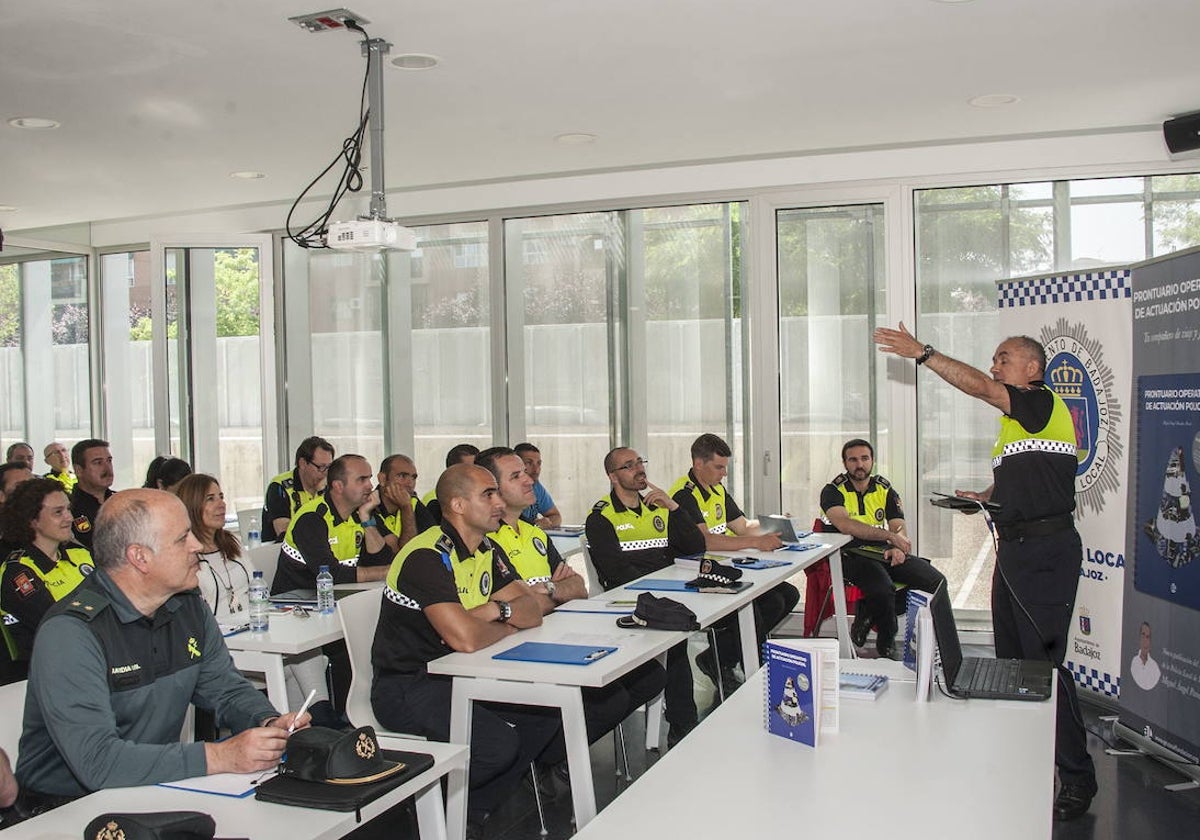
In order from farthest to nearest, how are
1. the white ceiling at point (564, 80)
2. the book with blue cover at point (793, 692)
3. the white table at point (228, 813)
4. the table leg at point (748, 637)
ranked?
1. the table leg at point (748, 637)
2. the white ceiling at point (564, 80)
3. the book with blue cover at point (793, 692)
4. the white table at point (228, 813)

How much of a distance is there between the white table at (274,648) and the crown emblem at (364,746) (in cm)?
171

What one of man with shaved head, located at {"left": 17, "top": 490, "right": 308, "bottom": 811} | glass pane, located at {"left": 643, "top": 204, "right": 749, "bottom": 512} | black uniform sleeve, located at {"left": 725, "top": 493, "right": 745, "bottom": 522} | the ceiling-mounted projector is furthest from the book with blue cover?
glass pane, located at {"left": 643, "top": 204, "right": 749, "bottom": 512}

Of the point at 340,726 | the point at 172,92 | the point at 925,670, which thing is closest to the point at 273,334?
the point at 172,92

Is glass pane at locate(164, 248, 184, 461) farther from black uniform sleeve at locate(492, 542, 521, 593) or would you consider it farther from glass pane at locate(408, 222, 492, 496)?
black uniform sleeve at locate(492, 542, 521, 593)

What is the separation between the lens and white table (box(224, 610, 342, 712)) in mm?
4113

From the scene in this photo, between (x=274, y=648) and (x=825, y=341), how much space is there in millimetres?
4954

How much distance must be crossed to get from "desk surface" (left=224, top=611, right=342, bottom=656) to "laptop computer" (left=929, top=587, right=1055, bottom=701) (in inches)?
88.9

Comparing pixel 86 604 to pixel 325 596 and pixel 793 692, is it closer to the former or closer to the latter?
pixel 793 692

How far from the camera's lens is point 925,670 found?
10.4ft

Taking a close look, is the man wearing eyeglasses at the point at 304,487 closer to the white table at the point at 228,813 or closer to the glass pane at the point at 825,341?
the glass pane at the point at 825,341

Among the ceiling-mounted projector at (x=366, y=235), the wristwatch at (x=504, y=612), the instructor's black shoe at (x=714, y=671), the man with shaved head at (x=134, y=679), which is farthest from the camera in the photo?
the instructor's black shoe at (x=714, y=671)

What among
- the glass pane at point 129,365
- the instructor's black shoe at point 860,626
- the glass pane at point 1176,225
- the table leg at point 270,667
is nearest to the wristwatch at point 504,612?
the table leg at point 270,667

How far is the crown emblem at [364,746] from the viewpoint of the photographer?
95.7 inches

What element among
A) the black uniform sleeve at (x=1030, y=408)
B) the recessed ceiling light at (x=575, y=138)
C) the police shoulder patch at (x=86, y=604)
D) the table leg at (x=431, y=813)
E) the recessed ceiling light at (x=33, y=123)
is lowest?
the table leg at (x=431, y=813)
